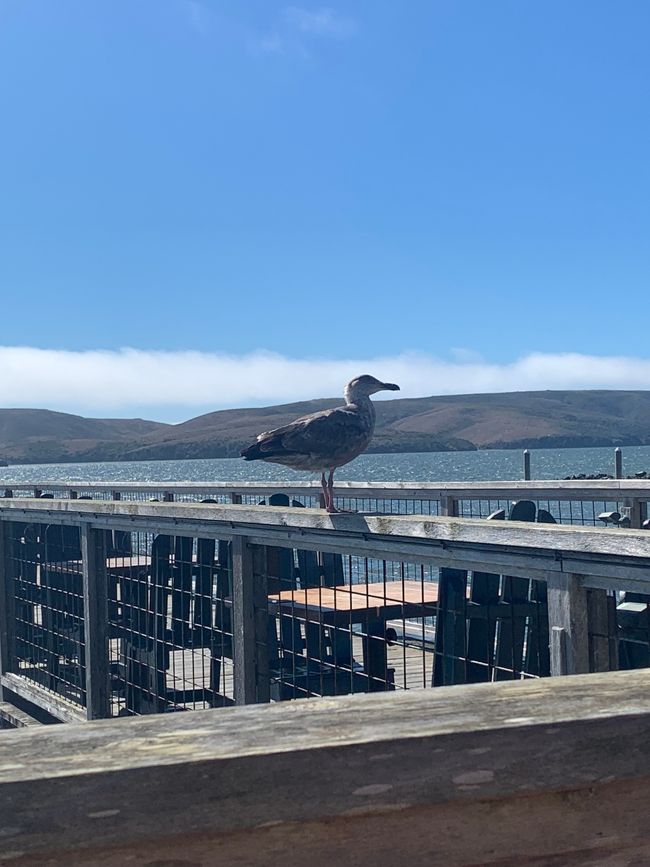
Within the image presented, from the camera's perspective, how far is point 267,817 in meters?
Answer: 1.21

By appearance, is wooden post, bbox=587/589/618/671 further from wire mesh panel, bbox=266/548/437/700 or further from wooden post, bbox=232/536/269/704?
wooden post, bbox=232/536/269/704

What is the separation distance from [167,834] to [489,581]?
359 centimetres

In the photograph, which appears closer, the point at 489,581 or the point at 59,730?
the point at 59,730

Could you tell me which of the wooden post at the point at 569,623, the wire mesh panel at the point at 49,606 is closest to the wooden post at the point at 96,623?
the wire mesh panel at the point at 49,606

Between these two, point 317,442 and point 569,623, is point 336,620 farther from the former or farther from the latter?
point 569,623

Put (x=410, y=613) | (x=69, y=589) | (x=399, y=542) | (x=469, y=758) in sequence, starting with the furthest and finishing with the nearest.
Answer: (x=69, y=589) → (x=410, y=613) → (x=399, y=542) → (x=469, y=758)

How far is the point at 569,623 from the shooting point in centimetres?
311

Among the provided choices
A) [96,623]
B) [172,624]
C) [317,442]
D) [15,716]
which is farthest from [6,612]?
[317,442]

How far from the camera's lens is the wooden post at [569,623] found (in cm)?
310

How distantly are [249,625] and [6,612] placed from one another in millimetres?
3974

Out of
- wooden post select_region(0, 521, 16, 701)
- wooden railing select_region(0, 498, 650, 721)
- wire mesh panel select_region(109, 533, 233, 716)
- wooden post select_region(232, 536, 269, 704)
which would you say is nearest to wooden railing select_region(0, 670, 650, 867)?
wooden railing select_region(0, 498, 650, 721)

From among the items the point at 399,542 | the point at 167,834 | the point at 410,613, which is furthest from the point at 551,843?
the point at 410,613

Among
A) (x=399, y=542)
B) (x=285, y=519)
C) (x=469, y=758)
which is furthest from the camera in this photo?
(x=285, y=519)

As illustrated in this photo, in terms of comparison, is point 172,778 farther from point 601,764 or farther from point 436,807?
point 601,764
